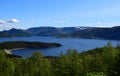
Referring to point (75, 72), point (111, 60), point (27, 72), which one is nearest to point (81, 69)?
point (75, 72)

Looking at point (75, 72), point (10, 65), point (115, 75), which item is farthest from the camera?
point (10, 65)

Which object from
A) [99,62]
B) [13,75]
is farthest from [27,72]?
[99,62]

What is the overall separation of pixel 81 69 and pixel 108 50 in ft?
28.1

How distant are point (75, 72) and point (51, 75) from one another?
21.9 ft

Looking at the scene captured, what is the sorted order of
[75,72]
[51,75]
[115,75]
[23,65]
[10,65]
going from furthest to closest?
[23,65] → [10,65] → [51,75] → [75,72] → [115,75]

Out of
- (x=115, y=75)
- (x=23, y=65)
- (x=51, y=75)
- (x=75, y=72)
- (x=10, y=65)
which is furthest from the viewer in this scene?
(x=23, y=65)

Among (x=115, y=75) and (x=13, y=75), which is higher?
(x=115, y=75)

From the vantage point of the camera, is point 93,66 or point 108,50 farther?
point 108,50

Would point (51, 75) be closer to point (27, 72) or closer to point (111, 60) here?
point (27, 72)

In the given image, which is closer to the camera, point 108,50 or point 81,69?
point 81,69

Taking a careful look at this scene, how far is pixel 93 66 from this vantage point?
5409 cm

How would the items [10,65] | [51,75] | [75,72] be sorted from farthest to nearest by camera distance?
[10,65] → [51,75] → [75,72]

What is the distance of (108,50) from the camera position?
5784cm

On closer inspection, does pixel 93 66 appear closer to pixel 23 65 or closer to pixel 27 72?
pixel 27 72
